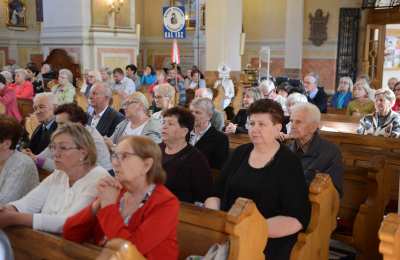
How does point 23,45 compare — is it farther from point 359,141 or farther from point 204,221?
point 204,221

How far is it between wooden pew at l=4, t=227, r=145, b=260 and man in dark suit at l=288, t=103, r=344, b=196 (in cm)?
184

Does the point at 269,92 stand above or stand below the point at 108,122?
above

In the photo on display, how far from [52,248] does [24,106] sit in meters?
6.24

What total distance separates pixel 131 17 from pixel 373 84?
6396mm

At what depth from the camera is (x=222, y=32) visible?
11.0 m

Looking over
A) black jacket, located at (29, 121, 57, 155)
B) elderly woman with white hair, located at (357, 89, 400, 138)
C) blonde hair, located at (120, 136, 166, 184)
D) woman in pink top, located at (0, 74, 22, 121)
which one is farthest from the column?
blonde hair, located at (120, 136, 166, 184)

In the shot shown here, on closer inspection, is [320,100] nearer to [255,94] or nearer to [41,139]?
[255,94]

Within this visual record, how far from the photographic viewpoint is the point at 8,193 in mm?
3018

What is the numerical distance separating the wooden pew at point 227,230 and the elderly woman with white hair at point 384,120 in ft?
10.6

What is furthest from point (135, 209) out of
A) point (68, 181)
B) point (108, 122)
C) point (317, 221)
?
point (108, 122)

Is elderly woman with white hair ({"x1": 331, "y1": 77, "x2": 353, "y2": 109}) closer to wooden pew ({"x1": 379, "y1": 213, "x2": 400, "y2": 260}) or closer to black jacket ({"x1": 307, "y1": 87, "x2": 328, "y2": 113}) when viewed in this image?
black jacket ({"x1": 307, "y1": 87, "x2": 328, "y2": 113})

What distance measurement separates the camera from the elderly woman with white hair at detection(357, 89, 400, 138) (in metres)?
5.09

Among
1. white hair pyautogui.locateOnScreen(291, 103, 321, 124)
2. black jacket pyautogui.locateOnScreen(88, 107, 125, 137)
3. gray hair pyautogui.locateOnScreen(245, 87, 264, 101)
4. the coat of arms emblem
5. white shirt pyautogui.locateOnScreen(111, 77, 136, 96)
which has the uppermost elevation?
the coat of arms emblem

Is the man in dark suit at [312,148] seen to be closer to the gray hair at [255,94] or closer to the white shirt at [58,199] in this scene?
the white shirt at [58,199]
